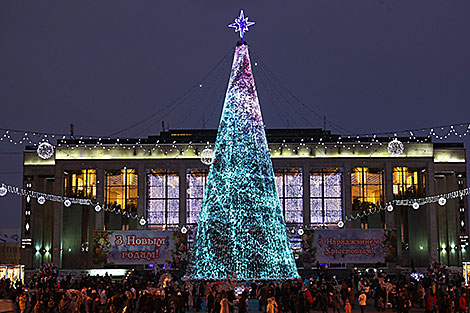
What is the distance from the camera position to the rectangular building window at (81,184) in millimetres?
58688

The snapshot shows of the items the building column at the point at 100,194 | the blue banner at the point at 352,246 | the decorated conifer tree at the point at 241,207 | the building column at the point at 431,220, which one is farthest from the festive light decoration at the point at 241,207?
the building column at the point at 431,220

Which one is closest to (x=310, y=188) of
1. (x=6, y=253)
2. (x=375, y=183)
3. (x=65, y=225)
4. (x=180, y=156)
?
(x=375, y=183)

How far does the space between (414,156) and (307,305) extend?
33779 mm

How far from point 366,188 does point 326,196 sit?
13.9 feet

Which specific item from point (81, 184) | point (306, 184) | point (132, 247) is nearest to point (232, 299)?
point (132, 247)

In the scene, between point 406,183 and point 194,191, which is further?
point 406,183

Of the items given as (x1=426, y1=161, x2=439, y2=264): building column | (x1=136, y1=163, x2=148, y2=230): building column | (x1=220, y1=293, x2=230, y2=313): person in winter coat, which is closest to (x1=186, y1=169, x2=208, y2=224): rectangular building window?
(x1=136, y1=163, x2=148, y2=230): building column

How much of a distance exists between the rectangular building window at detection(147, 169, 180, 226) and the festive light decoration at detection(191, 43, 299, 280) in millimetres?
29806

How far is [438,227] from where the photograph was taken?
6059cm

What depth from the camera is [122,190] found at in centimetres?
5931

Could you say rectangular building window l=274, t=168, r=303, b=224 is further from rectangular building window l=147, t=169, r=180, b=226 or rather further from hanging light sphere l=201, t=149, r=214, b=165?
hanging light sphere l=201, t=149, r=214, b=165

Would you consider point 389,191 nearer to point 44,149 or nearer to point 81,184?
point 81,184

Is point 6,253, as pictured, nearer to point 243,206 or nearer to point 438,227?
point 438,227

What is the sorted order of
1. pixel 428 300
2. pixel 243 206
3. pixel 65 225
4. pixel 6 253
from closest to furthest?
pixel 428 300
pixel 243 206
pixel 65 225
pixel 6 253
